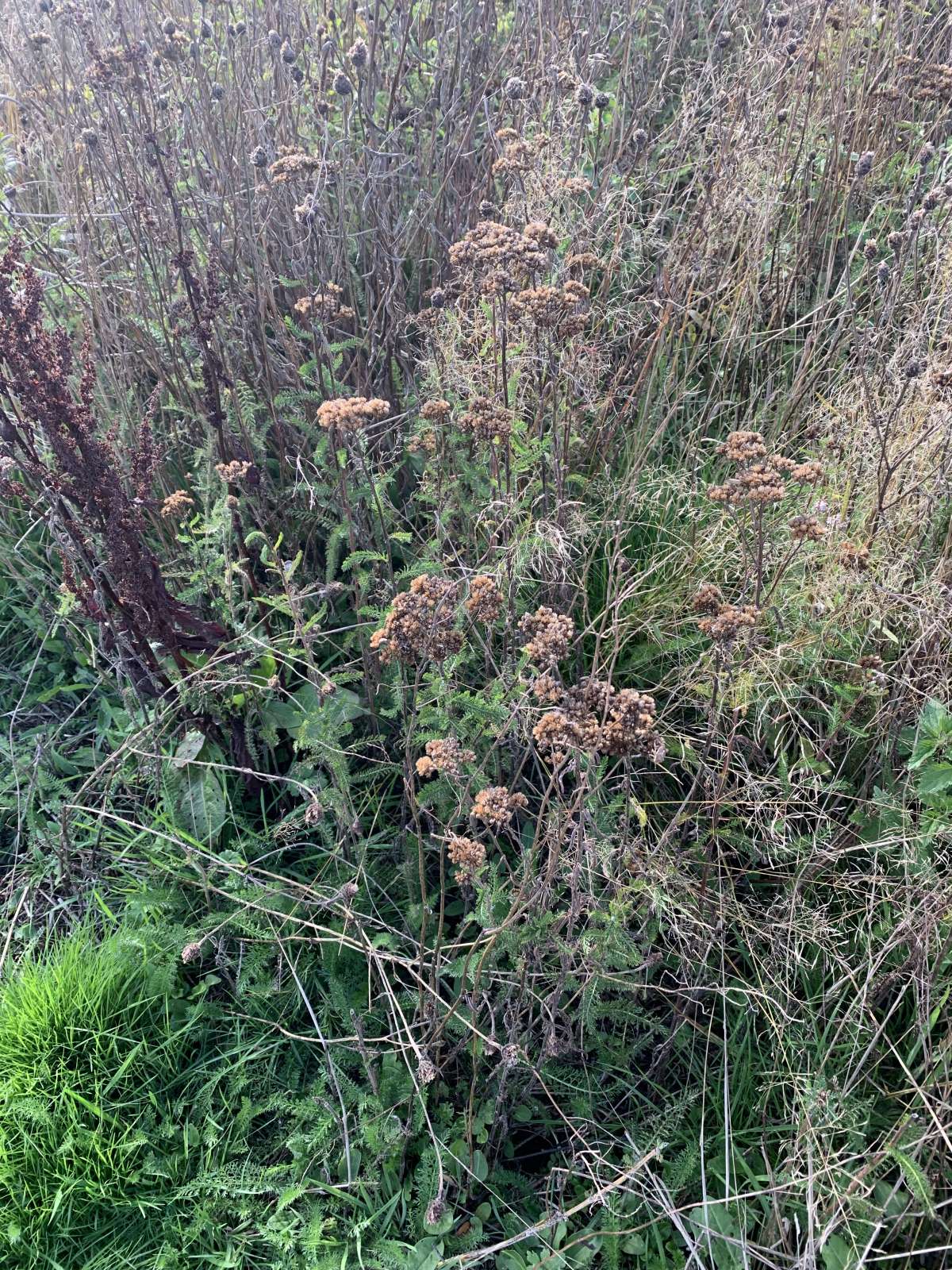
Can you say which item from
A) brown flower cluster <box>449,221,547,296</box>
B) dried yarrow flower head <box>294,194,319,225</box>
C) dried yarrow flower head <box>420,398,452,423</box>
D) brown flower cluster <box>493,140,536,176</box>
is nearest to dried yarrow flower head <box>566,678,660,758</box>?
dried yarrow flower head <box>420,398,452,423</box>

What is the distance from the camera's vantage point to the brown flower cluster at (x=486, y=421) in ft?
6.20

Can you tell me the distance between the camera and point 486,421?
189 cm

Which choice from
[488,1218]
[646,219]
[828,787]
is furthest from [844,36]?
[488,1218]

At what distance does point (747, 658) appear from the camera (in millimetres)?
2051

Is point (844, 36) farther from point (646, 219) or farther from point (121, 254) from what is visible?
point (121, 254)

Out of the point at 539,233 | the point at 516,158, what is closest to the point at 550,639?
the point at 539,233

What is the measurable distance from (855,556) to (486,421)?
0.81 meters

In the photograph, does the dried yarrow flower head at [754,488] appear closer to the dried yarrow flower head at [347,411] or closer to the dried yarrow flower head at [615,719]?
the dried yarrow flower head at [615,719]

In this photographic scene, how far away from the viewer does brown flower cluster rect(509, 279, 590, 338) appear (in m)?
1.92

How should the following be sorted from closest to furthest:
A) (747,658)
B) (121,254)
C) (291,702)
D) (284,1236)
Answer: (284,1236)
(747,658)
(291,702)
(121,254)

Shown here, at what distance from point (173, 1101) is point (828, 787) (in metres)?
1.53

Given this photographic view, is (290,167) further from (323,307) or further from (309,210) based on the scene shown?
(323,307)

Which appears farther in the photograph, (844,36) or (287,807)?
(844,36)

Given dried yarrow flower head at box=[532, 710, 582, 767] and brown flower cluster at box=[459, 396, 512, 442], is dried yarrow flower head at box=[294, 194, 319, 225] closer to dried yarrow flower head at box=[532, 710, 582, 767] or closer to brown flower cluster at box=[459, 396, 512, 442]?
brown flower cluster at box=[459, 396, 512, 442]
